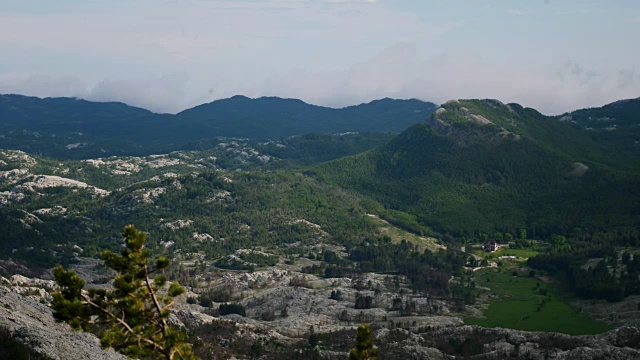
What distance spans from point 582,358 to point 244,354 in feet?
247

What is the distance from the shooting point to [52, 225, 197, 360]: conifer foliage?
4228 cm

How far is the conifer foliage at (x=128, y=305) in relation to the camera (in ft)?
139

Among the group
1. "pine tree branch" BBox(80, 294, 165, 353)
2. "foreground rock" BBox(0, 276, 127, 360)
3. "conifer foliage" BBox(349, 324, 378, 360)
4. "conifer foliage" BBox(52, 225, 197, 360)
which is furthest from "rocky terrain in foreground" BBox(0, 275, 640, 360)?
"conifer foliage" BBox(349, 324, 378, 360)

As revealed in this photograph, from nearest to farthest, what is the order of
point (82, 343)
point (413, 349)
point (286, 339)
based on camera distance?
point (82, 343) < point (413, 349) < point (286, 339)

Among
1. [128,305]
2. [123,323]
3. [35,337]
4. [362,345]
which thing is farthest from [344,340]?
[123,323]

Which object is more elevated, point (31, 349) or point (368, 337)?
point (368, 337)

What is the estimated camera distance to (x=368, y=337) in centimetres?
5300

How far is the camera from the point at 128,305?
4422cm

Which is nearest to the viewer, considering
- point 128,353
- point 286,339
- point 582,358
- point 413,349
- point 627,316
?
point 128,353

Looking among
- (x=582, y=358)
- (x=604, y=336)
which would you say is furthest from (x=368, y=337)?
(x=604, y=336)

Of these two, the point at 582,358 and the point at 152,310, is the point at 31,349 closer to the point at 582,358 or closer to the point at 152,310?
the point at 152,310

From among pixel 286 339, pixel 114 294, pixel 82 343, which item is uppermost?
pixel 114 294

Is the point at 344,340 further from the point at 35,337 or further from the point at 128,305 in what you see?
the point at 128,305

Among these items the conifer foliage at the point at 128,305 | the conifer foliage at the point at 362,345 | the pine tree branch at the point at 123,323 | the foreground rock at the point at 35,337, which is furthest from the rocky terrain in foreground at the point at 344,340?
the conifer foliage at the point at 362,345
